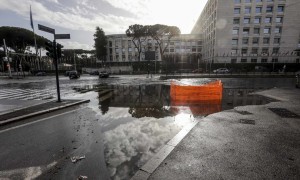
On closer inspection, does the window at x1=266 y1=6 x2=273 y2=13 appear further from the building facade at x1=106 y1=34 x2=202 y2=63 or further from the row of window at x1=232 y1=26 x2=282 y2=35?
the building facade at x1=106 y1=34 x2=202 y2=63

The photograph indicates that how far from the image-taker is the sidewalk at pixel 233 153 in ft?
9.02

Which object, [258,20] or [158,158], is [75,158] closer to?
[158,158]

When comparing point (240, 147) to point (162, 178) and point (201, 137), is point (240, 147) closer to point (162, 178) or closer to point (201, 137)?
point (201, 137)

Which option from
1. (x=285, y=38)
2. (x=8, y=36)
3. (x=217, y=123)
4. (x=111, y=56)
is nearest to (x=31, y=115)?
(x=217, y=123)

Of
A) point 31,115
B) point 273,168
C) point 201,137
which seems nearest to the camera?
point 273,168

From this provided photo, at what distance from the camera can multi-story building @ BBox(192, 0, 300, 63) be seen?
45.9 metres

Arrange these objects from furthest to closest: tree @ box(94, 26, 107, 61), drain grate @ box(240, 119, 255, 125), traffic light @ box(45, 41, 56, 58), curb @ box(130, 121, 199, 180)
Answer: tree @ box(94, 26, 107, 61)
traffic light @ box(45, 41, 56, 58)
drain grate @ box(240, 119, 255, 125)
curb @ box(130, 121, 199, 180)

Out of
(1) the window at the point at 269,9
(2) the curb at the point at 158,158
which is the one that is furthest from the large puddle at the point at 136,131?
(1) the window at the point at 269,9

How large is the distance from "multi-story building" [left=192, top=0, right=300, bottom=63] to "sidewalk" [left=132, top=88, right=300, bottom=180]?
4880 cm


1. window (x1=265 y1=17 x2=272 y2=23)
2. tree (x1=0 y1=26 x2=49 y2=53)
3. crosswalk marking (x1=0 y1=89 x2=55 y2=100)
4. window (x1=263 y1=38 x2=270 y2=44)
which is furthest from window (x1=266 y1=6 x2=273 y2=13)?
tree (x1=0 y1=26 x2=49 y2=53)

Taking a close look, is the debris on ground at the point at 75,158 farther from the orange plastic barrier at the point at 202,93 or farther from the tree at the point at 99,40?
the tree at the point at 99,40

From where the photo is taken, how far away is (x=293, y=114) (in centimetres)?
618

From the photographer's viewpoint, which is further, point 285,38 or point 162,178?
point 285,38

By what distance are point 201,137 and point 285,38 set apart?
200 feet
